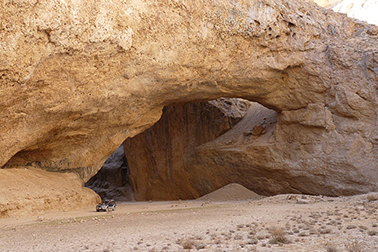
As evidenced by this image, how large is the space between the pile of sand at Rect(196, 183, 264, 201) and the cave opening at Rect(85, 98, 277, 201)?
0.63 meters

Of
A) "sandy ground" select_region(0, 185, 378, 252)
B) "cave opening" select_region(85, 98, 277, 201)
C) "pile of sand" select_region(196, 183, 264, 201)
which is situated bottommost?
"sandy ground" select_region(0, 185, 378, 252)

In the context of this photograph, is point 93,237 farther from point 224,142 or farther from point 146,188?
point 146,188

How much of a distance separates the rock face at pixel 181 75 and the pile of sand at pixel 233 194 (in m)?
1.30

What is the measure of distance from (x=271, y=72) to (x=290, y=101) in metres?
2.00

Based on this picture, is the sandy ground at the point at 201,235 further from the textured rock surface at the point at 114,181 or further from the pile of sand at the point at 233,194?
the textured rock surface at the point at 114,181

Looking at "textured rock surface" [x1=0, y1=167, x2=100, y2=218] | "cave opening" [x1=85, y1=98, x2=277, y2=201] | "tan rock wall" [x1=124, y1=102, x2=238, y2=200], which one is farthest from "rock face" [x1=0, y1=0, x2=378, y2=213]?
"tan rock wall" [x1=124, y1=102, x2=238, y2=200]

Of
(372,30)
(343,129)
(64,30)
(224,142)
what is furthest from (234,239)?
(372,30)

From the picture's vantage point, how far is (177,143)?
18047mm

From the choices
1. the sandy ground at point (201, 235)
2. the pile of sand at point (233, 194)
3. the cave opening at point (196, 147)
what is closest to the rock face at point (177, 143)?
the cave opening at point (196, 147)

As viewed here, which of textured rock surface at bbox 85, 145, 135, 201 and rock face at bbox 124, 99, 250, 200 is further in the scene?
textured rock surface at bbox 85, 145, 135, 201

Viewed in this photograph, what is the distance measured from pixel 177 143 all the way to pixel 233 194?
5.22 metres

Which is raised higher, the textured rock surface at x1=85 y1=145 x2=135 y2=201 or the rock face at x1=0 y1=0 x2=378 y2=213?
the rock face at x1=0 y1=0 x2=378 y2=213

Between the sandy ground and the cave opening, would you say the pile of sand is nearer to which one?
the cave opening

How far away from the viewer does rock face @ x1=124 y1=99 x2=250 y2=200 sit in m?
17.2
